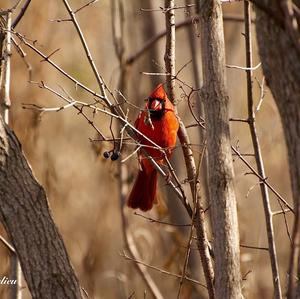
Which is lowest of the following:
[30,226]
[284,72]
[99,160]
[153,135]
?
[30,226]

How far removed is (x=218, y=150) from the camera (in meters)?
2.27

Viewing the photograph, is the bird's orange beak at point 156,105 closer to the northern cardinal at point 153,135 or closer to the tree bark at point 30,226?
the northern cardinal at point 153,135

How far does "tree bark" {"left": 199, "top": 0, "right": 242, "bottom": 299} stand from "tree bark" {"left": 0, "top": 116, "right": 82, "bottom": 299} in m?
0.48

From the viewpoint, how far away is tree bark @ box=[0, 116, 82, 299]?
234 centimetres

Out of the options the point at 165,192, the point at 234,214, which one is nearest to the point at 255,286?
the point at 165,192

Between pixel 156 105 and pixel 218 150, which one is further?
pixel 156 105

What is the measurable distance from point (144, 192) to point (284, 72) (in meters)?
2.29

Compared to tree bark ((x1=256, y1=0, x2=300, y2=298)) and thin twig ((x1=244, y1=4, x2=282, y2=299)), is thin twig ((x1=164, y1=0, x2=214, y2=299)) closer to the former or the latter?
thin twig ((x1=244, y1=4, x2=282, y2=299))

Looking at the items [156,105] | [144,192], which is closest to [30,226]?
[156,105]

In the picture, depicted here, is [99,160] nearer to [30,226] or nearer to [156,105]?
[156,105]

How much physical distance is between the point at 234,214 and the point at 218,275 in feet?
0.62

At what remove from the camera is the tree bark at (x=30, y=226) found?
7.67 ft

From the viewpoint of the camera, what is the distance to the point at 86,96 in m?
8.00

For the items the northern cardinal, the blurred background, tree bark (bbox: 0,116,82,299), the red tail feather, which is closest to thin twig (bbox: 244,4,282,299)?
the northern cardinal
